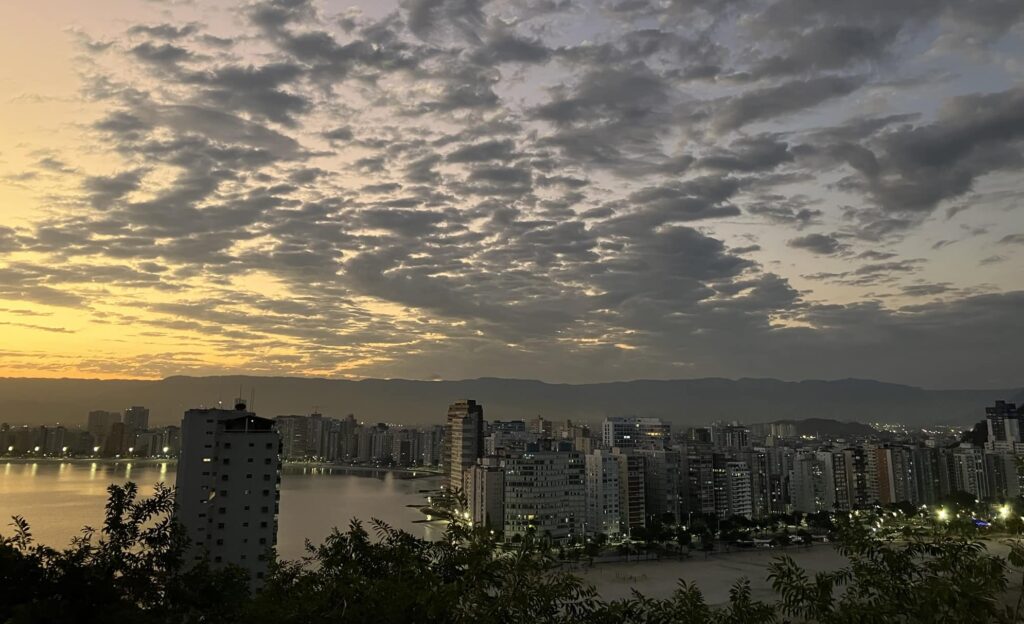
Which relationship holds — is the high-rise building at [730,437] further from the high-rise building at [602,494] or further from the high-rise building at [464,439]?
the high-rise building at [602,494]

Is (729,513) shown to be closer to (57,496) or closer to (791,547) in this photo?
(791,547)

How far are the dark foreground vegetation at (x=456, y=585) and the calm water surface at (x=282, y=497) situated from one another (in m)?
18.0

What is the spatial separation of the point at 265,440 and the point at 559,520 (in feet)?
67.1

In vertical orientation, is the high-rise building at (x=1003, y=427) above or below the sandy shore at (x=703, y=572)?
above

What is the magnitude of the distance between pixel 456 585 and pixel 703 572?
28.4 meters

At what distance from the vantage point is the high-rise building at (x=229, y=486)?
671 inches

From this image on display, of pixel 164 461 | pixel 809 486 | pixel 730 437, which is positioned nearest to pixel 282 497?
pixel 809 486

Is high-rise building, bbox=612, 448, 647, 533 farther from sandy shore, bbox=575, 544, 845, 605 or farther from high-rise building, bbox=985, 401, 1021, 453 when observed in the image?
high-rise building, bbox=985, 401, 1021, 453

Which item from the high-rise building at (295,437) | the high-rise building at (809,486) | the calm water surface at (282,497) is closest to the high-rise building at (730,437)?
the high-rise building at (809,486)

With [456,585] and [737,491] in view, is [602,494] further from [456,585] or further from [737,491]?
[456,585]

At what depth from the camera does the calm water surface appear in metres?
34.2

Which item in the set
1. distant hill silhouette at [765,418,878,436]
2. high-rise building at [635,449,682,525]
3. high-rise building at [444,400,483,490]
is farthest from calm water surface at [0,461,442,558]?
distant hill silhouette at [765,418,878,436]

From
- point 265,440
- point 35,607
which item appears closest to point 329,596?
point 35,607

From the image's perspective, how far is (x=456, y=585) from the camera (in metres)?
3.18
